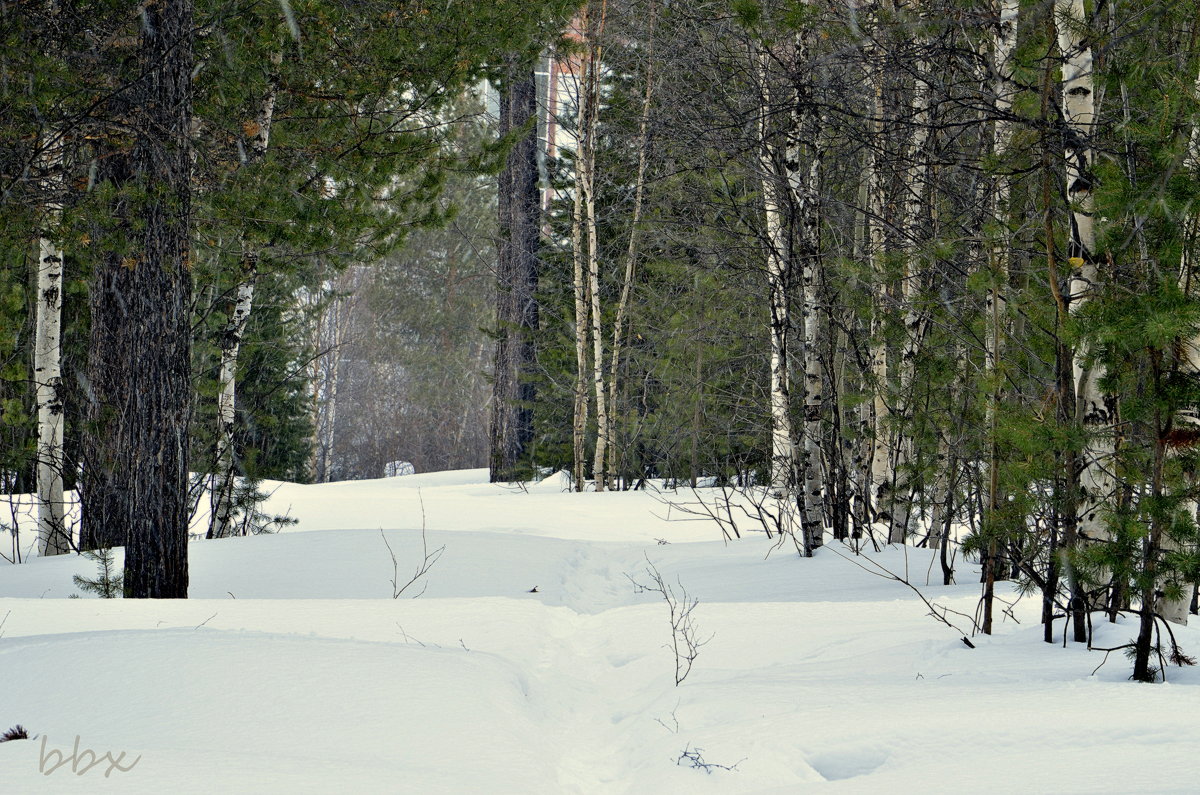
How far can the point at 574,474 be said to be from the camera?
14.4 metres

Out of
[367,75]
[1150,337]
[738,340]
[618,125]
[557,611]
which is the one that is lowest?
[557,611]

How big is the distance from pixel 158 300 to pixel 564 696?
3163 millimetres

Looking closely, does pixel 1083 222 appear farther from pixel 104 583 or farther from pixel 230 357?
pixel 230 357

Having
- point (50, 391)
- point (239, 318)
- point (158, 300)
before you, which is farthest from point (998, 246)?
point (50, 391)

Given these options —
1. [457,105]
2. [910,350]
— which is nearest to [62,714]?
[910,350]

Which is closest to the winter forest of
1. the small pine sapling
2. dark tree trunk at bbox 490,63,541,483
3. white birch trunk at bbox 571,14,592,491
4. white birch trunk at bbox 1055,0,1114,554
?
white birch trunk at bbox 1055,0,1114,554

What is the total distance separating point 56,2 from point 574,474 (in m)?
9.24

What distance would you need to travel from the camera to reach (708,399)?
38.9ft

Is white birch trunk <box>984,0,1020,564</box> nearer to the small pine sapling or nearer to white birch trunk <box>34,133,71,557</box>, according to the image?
the small pine sapling

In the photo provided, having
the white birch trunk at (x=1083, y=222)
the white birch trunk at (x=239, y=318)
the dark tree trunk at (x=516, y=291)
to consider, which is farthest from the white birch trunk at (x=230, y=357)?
the dark tree trunk at (x=516, y=291)

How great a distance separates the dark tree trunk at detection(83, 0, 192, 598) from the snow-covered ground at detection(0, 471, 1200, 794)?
484 mm

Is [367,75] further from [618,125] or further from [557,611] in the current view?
[618,125]

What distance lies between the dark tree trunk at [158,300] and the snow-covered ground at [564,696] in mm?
484

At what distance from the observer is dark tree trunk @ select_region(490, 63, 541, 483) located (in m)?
15.4
